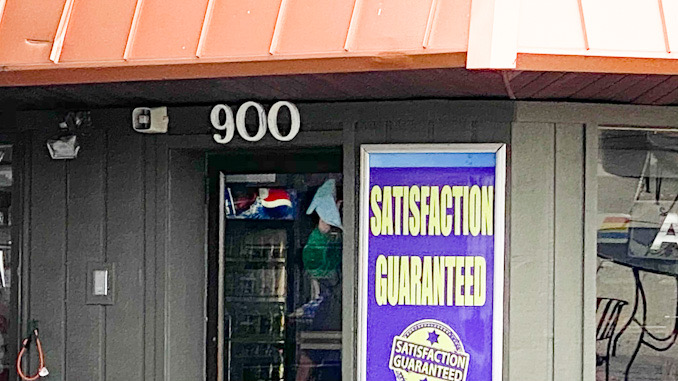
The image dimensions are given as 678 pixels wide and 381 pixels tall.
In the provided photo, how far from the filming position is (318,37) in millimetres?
4301

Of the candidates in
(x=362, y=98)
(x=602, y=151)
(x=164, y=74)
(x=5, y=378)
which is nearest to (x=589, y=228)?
(x=602, y=151)

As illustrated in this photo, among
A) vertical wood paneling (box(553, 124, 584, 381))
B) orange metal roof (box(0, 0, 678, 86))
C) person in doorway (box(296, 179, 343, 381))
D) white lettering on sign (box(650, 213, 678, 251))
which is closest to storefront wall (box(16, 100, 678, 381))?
vertical wood paneling (box(553, 124, 584, 381))

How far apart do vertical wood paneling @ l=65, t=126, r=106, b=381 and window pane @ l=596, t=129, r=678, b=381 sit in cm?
314

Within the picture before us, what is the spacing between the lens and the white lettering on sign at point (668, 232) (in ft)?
18.9

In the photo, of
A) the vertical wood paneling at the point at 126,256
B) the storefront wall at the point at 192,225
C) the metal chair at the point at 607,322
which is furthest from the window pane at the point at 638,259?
the vertical wood paneling at the point at 126,256

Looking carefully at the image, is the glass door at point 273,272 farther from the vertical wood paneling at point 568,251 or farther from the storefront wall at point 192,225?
the vertical wood paneling at point 568,251

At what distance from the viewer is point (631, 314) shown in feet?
18.7

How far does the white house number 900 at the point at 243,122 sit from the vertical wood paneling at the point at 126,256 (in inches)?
23.0

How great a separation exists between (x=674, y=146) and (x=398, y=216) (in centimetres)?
178

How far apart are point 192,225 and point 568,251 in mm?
2365

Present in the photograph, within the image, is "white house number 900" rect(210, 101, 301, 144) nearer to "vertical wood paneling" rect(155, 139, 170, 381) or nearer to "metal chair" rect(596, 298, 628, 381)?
"vertical wood paneling" rect(155, 139, 170, 381)

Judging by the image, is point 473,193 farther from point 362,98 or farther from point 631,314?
point 631,314

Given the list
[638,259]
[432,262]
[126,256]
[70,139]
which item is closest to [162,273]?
[126,256]

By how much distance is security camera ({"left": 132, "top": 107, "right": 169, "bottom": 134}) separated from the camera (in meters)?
5.86
